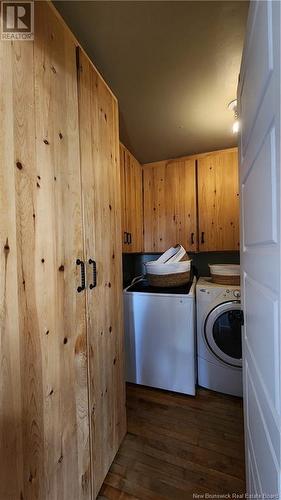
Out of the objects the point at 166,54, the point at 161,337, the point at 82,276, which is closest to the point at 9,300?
the point at 82,276

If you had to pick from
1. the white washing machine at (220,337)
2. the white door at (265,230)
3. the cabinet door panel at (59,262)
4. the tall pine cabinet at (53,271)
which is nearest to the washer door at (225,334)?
the white washing machine at (220,337)

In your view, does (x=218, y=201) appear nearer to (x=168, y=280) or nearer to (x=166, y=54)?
(x=168, y=280)

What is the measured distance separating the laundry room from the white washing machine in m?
0.01

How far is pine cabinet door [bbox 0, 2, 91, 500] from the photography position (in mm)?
645

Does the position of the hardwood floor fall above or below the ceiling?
below

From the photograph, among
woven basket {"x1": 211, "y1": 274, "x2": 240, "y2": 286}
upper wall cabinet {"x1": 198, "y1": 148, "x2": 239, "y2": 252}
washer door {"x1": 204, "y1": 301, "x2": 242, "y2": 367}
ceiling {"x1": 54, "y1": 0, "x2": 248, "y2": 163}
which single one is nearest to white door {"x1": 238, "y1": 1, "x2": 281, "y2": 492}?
ceiling {"x1": 54, "y1": 0, "x2": 248, "y2": 163}

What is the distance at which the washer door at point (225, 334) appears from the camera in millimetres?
1782

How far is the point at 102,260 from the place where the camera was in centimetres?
118

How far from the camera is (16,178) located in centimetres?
67

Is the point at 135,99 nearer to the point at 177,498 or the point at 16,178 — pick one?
the point at 16,178

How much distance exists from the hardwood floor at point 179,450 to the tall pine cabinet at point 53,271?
19cm

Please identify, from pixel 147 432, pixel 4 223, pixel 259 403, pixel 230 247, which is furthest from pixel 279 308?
pixel 230 247

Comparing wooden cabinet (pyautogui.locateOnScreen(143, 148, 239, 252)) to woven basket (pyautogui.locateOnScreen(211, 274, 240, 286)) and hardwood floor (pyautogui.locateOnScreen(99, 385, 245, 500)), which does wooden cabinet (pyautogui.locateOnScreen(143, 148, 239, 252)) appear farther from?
hardwood floor (pyautogui.locateOnScreen(99, 385, 245, 500))

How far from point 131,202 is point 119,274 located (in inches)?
42.7
